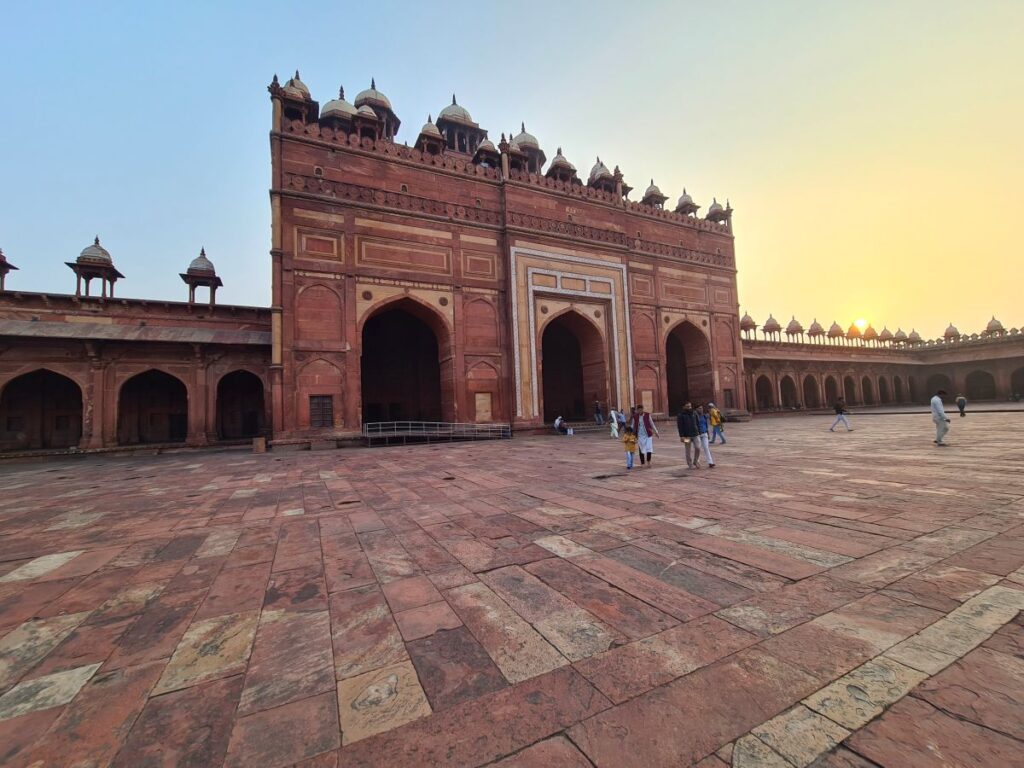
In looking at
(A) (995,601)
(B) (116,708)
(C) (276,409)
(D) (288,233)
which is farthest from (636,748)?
(D) (288,233)

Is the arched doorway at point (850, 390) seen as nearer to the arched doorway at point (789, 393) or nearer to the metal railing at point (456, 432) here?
the arched doorway at point (789, 393)

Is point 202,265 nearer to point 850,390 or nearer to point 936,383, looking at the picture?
point 850,390

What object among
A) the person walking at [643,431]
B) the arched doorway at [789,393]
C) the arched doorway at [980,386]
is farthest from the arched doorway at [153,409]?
the arched doorway at [980,386]

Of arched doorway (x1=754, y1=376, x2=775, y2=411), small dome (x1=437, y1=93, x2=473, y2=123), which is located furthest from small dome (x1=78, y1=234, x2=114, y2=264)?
arched doorway (x1=754, y1=376, x2=775, y2=411)

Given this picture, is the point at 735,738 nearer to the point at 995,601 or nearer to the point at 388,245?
the point at 995,601

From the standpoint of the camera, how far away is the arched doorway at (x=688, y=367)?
25.6 m

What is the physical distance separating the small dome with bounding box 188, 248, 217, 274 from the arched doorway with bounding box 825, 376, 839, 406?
4481 centimetres

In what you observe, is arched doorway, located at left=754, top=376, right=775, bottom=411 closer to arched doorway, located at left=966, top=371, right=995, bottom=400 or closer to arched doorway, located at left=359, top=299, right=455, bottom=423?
→ arched doorway, located at left=966, top=371, right=995, bottom=400

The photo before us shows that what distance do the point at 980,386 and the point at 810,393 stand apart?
1525cm

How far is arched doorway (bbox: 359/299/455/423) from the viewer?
22000 millimetres

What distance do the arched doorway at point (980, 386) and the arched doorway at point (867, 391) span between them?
7.65 meters

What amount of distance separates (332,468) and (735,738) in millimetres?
9486

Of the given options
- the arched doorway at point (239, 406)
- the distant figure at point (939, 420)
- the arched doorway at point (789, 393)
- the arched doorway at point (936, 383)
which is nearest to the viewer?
the distant figure at point (939, 420)

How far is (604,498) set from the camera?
17.3 ft
